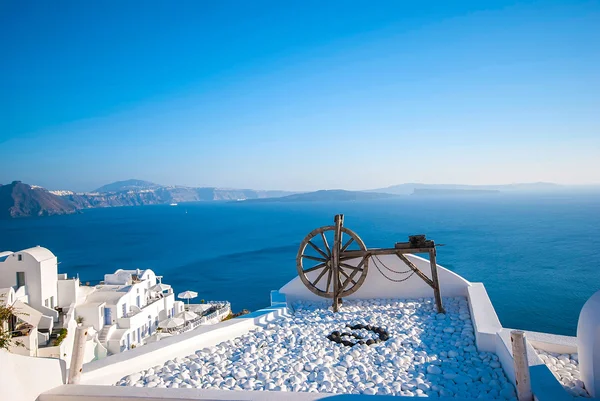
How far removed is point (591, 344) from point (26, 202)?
207077 millimetres

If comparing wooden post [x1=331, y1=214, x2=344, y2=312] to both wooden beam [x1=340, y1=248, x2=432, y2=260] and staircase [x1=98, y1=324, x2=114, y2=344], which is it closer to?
wooden beam [x1=340, y1=248, x2=432, y2=260]

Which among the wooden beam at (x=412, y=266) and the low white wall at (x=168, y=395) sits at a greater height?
the wooden beam at (x=412, y=266)

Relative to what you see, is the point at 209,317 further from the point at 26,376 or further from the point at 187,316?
the point at 26,376

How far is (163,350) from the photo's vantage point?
19.5 feet

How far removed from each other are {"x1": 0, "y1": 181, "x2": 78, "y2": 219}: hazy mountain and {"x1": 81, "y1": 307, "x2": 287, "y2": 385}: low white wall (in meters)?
182

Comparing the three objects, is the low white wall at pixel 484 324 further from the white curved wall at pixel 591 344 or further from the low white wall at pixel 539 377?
the white curved wall at pixel 591 344

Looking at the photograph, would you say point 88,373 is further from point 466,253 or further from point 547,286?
point 466,253

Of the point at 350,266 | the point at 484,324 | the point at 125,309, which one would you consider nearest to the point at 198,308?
the point at 125,309

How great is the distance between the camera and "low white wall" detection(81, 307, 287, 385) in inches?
199

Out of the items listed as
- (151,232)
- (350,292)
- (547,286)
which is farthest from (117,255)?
(350,292)

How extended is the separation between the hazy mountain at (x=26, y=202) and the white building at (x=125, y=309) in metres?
159

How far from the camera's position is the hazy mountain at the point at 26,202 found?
165m

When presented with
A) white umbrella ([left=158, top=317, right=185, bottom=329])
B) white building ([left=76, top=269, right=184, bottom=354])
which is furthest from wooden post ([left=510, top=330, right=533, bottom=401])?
white umbrella ([left=158, top=317, right=185, bottom=329])

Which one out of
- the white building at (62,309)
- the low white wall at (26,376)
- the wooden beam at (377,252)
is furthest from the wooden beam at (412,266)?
the white building at (62,309)
